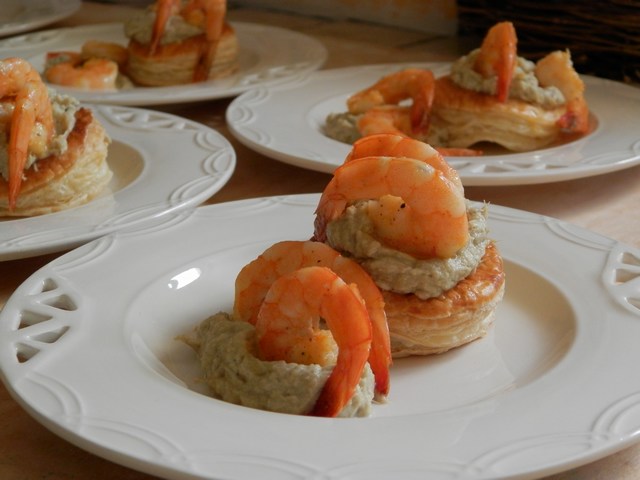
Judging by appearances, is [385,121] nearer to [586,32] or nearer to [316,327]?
[586,32]

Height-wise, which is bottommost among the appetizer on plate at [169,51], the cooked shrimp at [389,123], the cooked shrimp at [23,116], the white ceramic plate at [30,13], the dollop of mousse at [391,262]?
the white ceramic plate at [30,13]

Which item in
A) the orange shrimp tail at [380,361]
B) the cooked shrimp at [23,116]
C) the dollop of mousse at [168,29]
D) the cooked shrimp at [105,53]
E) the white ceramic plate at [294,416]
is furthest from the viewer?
the cooked shrimp at [105,53]

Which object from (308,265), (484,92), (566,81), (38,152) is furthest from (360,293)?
(566,81)

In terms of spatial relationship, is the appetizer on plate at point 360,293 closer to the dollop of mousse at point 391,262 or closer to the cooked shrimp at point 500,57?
the dollop of mousse at point 391,262

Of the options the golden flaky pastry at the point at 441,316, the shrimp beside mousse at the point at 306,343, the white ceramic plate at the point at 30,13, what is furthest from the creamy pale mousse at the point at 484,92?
the white ceramic plate at the point at 30,13

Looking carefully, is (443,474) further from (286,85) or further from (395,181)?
(286,85)
